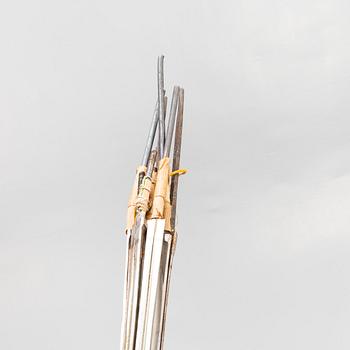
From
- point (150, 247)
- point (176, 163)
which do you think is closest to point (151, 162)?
point (176, 163)

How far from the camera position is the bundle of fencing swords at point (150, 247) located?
1.11m

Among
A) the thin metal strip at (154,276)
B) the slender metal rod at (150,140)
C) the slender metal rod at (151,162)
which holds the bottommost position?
the thin metal strip at (154,276)

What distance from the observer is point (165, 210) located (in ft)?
3.94

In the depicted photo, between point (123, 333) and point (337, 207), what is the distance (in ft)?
3.02

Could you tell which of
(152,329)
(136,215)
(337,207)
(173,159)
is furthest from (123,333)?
(337,207)

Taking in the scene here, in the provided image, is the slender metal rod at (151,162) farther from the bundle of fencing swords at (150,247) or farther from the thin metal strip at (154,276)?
the thin metal strip at (154,276)

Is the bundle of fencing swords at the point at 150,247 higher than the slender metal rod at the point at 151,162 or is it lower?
lower

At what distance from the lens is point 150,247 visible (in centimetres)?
115

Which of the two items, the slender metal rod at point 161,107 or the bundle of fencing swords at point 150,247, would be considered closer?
the bundle of fencing swords at point 150,247

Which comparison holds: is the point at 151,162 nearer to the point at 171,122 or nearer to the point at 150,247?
the point at 171,122

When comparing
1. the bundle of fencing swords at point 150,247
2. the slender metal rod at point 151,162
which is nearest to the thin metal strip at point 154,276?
the bundle of fencing swords at point 150,247

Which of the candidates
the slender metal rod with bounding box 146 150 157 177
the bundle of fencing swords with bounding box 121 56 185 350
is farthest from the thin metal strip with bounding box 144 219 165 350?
the slender metal rod with bounding box 146 150 157 177

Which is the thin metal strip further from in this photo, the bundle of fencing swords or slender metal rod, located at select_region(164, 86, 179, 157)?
slender metal rod, located at select_region(164, 86, 179, 157)

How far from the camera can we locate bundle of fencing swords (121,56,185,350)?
3.66 feet
